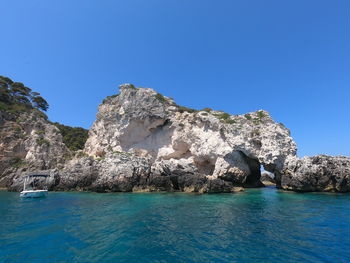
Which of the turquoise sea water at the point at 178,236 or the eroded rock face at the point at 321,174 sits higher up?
the eroded rock face at the point at 321,174

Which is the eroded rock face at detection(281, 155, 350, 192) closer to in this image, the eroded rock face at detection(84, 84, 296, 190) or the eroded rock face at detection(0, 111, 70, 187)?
the eroded rock face at detection(84, 84, 296, 190)

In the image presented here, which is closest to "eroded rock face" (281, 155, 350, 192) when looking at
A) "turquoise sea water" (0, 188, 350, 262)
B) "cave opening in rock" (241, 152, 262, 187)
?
"cave opening in rock" (241, 152, 262, 187)

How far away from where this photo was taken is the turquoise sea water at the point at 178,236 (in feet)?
23.0

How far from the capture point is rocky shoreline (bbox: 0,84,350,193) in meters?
26.1

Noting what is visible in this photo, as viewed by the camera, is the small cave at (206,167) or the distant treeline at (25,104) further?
the distant treeline at (25,104)

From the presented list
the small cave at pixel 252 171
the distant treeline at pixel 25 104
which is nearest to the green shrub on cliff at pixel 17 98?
the distant treeline at pixel 25 104

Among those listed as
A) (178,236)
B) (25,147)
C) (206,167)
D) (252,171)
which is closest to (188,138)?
(206,167)

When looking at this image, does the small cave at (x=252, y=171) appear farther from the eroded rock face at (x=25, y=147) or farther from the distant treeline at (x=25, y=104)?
the distant treeline at (x=25, y=104)

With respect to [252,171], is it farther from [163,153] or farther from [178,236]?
[178,236]

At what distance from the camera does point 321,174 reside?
2452 cm

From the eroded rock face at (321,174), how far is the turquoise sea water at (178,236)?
1200cm

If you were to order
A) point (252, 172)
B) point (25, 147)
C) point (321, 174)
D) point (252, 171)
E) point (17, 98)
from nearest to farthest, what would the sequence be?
point (321, 174)
point (252, 171)
point (252, 172)
point (25, 147)
point (17, 98)

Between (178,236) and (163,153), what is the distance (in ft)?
87.1

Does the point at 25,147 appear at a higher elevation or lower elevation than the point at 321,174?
higher
